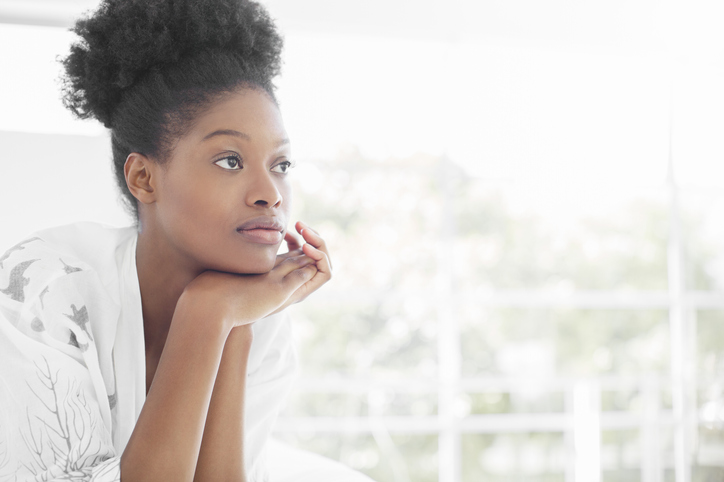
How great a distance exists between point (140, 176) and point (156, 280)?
0.75 ft

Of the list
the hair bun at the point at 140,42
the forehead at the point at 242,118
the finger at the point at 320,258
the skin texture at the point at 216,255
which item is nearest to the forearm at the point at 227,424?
the skin texture at the point at 216,255

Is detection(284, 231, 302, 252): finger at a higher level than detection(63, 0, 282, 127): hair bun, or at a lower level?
lower

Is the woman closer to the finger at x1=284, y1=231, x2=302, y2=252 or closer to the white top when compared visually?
the white top

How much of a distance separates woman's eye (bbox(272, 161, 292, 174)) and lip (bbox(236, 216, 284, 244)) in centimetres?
12

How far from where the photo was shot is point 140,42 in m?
1.18

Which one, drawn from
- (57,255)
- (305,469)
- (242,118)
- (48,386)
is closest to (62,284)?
(57,255)

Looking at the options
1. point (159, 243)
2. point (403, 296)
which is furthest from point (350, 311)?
point (159, 243)

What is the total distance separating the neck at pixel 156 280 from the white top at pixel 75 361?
4cm

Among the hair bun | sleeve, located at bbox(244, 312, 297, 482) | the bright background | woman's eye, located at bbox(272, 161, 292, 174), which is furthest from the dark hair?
the bright background

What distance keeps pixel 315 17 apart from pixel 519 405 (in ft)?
8.68

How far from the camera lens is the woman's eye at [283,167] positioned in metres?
1.22

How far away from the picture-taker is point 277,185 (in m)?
1.21

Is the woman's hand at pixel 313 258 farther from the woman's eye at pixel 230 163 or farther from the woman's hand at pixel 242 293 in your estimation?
the woman's eye at pixel 230 163

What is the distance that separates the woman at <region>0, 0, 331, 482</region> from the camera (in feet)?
3.21
